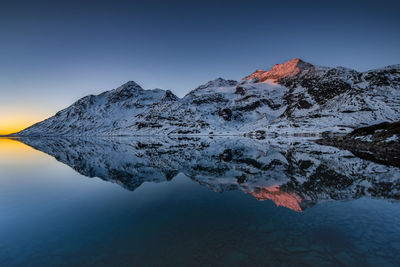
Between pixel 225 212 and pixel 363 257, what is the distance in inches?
277

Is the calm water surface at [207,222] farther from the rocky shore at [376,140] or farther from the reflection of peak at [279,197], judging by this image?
the rocky shore at [376,140]

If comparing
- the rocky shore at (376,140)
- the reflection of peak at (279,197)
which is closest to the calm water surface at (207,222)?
the reflection of peak at (279,197)

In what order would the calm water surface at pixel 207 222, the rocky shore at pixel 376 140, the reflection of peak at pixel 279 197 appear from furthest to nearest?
the rocky shore at pixel 376 140
the reflection of peak at pixel 279 197
the calm water surface at pixel 207 222

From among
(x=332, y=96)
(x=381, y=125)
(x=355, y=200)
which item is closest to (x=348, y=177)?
(x=355, y=200)

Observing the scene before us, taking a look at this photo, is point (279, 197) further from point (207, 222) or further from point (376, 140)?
point (376, 140)

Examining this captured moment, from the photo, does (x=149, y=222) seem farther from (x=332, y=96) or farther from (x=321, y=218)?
(x=332, y=96)

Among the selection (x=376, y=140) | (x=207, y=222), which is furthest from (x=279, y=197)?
(x=376, y=140)

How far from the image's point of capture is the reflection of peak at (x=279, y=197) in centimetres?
1400

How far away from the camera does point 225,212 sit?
42.6 feet

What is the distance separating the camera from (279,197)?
15.7m

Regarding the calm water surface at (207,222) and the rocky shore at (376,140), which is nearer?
the calm water surface at (207,222)

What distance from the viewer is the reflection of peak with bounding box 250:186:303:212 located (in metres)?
14.0

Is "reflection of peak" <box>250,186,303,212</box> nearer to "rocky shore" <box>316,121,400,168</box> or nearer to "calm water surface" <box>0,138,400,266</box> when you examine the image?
"calm water surface" <box>0,138,400,266</box>

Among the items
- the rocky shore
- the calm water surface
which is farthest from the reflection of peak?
the rocky shore
